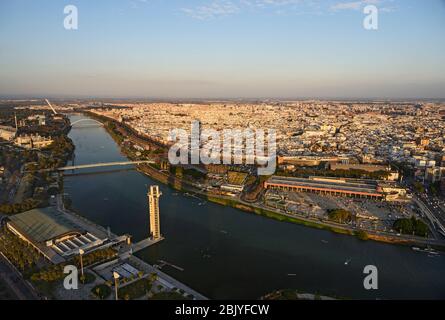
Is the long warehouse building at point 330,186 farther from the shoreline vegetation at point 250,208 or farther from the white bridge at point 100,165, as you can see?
the white bridge at point 100,165

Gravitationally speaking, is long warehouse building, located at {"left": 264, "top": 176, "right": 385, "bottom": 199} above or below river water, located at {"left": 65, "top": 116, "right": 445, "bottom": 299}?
above

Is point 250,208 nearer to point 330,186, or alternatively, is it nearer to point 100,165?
point 330,186

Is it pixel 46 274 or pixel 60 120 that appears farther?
pixel 60 120

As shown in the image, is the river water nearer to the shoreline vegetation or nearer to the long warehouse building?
the shoreline vegetation

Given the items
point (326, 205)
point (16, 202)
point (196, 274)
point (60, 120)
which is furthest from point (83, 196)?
point (60, 120)

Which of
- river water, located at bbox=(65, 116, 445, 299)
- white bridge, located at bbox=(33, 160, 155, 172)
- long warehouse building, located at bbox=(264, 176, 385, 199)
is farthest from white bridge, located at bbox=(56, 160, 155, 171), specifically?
long warehouse building, located at bbox=(264, 176, 385, 199)

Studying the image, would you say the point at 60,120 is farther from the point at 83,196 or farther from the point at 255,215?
the point at 255,215

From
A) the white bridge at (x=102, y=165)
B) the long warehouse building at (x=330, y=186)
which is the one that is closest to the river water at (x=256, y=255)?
the long warehouse building at (x=330, y=186)
